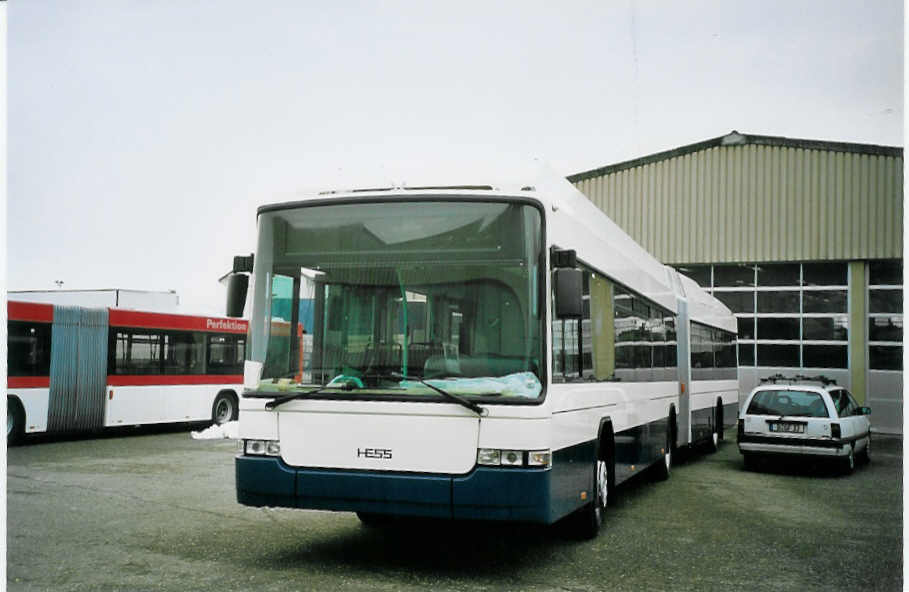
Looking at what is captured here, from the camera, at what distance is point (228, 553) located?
7992 mm

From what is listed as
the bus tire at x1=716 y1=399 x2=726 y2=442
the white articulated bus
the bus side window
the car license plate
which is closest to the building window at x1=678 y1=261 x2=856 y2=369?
the bus tire at x1=716 y1=399 x2=726 y2=442

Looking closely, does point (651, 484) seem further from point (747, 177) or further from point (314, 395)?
point (747, 177)

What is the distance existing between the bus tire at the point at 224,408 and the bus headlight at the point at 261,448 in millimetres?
15681

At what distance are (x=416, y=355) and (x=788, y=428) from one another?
9383 millimetres

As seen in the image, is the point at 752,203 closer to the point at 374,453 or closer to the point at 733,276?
the point at 733,276

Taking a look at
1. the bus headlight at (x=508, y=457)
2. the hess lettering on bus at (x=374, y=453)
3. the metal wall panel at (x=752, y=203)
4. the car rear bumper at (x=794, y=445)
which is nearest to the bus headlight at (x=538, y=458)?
the bus headlight at (x=508, y=457)

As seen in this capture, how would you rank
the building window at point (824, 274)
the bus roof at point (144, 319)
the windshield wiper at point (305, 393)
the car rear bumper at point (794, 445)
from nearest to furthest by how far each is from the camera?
the windshield wiper at point (305, 393), the car rear bumper at point (794, 445), the bus roof at point (144, 319), the building window at point (824, 274)

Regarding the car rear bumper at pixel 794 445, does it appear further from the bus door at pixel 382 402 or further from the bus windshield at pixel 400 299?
the bus door at pixel 382 402

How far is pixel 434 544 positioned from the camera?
8586mm

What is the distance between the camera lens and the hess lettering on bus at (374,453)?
7.02 meters

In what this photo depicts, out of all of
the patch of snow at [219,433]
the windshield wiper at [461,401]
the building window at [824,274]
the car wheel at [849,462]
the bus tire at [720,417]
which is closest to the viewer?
the windshield wiper at [461,401]

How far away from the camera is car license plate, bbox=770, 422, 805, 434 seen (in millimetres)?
14805

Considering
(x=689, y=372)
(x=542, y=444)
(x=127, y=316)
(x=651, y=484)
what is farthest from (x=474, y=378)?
(x=127, y=316)

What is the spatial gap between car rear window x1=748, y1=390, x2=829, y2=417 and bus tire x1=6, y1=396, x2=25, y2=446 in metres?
12.1
